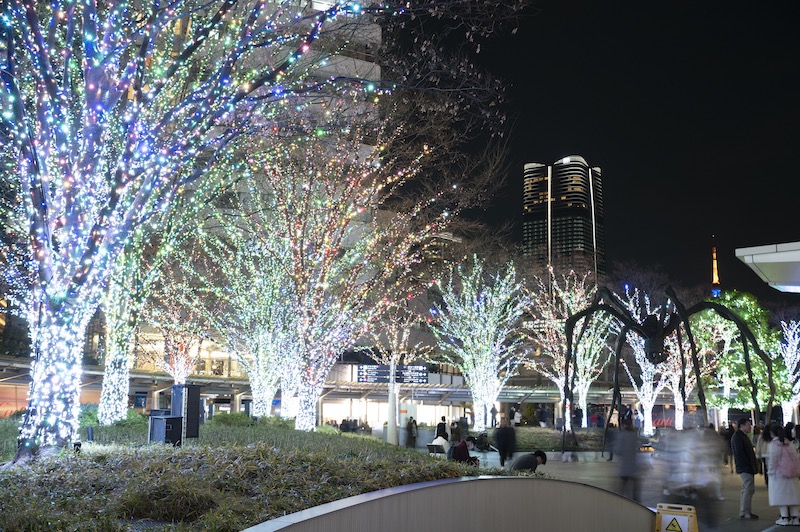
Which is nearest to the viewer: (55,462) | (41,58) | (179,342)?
(55,462)

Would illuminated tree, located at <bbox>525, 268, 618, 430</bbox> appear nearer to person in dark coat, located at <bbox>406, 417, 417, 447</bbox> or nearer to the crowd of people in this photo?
person in dark coat, located at <bbox>406, 417, 417, 447</bbox>

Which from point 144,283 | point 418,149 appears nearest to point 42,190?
point 144,283

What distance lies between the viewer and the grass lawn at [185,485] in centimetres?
519

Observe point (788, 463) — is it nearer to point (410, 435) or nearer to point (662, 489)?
point (662, 489)

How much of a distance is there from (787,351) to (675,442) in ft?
111

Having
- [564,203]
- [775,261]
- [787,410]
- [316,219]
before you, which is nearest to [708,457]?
[775,261]

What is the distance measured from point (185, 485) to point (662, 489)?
1188 centimetres

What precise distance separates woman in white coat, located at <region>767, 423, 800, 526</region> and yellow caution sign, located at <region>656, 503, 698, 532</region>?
312cm

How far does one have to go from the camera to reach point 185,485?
6.07 metres

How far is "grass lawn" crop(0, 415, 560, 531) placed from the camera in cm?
519

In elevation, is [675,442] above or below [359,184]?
below

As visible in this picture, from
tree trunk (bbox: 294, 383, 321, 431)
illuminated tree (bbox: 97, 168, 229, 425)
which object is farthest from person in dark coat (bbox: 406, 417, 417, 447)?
illuminated tree (bbox: 97, 168, 229, 425)

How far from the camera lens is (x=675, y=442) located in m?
11.9

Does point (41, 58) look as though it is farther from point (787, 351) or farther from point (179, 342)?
point (787, 351)
